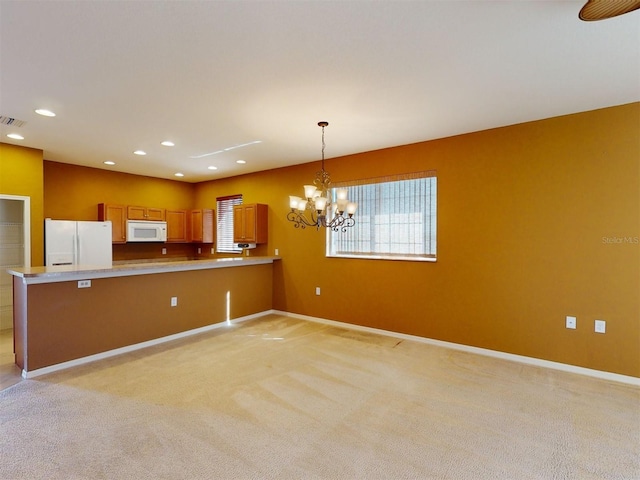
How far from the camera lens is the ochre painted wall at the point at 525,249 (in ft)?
10.4

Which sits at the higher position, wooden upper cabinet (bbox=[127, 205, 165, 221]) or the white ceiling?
the white ceiling

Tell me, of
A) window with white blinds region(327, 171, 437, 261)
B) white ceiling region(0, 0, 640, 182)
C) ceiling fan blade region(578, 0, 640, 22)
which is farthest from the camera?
window with white blinds region(327, 171, 437, 261)

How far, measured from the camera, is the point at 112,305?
3814 millimetres

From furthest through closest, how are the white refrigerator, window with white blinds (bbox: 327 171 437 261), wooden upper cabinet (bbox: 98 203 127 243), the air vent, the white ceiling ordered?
1. wooden upper cabinet (bbox: 98 203 127 243)
2. the white refrigerator
3. window with white blinds (bbox: 327 171 437 261)
4. the air vent
5. the white ceiling

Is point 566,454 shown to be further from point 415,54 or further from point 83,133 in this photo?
point 83,133

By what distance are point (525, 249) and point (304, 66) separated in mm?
2997

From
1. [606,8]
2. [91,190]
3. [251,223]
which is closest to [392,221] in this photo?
[251,223]

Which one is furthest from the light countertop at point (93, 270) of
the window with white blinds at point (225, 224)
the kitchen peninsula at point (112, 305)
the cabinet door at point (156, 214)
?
the cabinet door at point (156, 214)

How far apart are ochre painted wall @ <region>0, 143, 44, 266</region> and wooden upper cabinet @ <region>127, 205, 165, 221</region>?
1.52m

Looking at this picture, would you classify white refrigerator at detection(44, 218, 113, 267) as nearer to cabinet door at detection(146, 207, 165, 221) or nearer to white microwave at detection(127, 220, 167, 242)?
white microwave at detection(127, 220, 167, 242)

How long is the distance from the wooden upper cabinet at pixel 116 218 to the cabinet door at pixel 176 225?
0.89 m

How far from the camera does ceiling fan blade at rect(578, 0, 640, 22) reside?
1477mm

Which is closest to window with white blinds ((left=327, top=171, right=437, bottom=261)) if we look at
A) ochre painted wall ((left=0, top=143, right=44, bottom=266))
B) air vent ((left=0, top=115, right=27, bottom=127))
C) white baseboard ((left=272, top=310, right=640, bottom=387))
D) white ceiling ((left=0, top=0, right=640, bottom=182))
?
white ceiling ((left=0, top=0, right=640, bottom=182))

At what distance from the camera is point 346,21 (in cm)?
196
